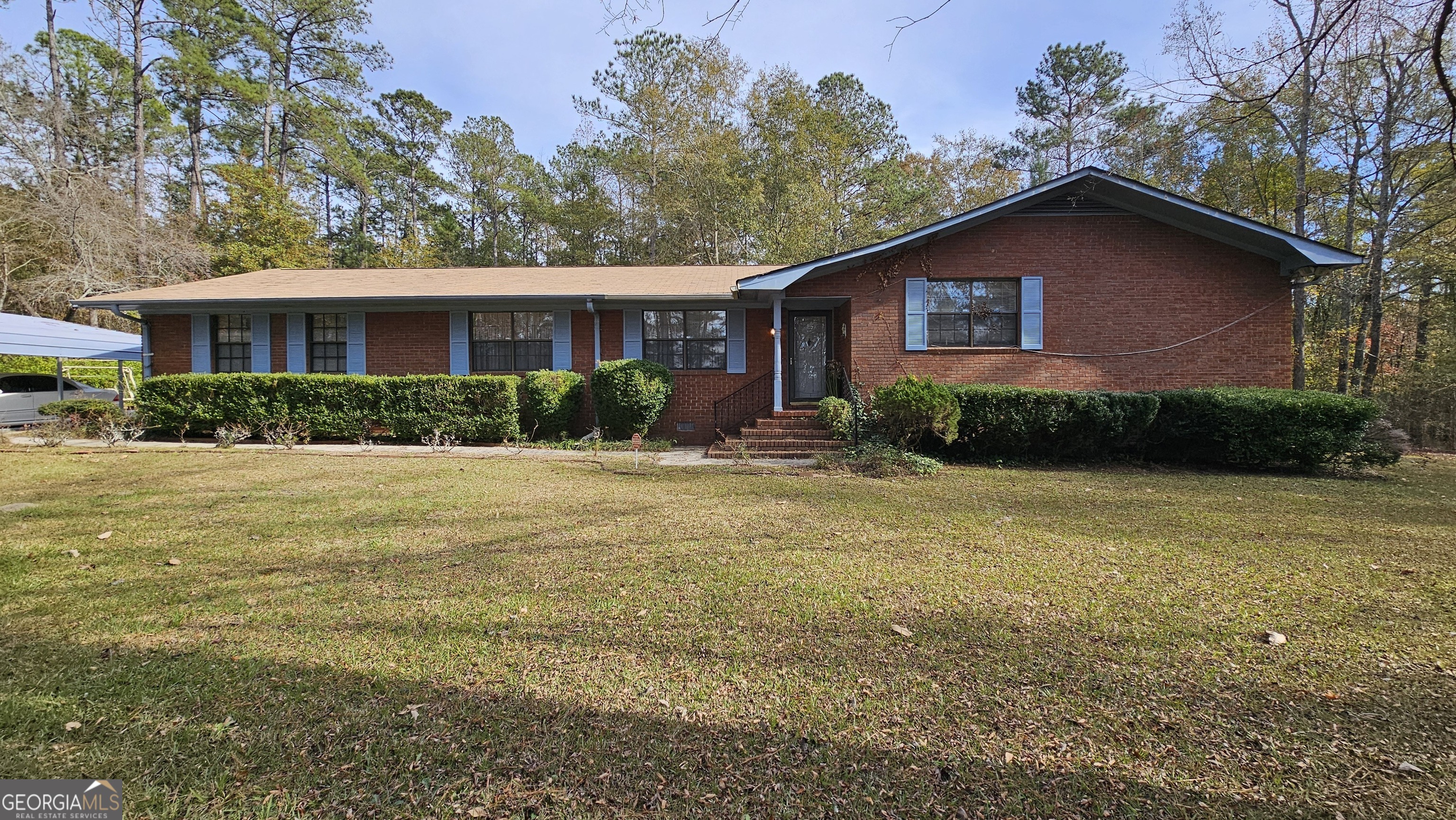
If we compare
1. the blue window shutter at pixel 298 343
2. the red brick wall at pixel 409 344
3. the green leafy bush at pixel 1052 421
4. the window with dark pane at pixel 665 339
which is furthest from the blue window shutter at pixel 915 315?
the blue window shutter at pixel 298 343

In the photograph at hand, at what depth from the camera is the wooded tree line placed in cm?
1491

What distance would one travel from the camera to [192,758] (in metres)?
2.06

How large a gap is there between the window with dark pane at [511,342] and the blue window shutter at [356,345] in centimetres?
244

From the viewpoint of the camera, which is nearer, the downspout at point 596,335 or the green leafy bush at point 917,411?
the green leafy bush at point 917,411

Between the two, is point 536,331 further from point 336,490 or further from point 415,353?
point 336,490

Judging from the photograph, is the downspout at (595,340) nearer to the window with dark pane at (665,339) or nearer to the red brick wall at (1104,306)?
the window with dark pane at (665,339)

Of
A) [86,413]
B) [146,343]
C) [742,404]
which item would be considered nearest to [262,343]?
[146,343]

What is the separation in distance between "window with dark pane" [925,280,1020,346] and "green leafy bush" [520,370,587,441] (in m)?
7.50

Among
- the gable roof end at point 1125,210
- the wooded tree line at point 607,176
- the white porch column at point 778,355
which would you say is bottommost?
the white porch column at point 778,355

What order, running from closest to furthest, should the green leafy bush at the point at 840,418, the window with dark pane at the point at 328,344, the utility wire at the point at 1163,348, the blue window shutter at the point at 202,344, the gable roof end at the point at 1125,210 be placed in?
1. the gable roof end at the point at 1125,210
2. the green leafy bush at the point at 840,418
3. the utility wire at the point at 1163,348
4. the blue window shutter at the point at 202,344
5. the window with dark pane at the point at 328,344

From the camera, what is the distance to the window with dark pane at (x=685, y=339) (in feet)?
42.7

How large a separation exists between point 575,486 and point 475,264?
88.9 feet

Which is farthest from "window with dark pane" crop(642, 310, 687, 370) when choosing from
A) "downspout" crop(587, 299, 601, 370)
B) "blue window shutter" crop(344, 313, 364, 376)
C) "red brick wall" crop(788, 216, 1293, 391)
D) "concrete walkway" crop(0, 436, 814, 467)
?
"blue window shutter" crop(344, 313, 364, 376)

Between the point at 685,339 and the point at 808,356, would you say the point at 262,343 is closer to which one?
the point at 685,339
